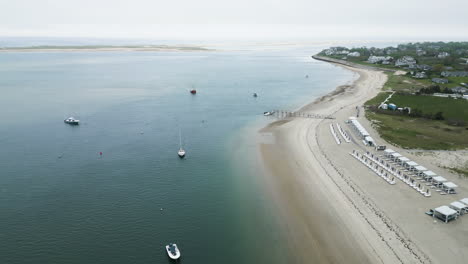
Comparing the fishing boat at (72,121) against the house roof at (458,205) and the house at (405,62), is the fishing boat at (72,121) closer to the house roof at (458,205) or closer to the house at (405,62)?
the house roof at (458,205)

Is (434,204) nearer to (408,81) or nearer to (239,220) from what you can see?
(239,220)

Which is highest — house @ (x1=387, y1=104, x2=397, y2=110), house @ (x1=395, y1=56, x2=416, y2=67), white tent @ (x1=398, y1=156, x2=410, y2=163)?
house @ (x1=395, y1=56, x2=416, y2=67)

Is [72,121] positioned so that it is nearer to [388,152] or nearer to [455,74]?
[388,152]

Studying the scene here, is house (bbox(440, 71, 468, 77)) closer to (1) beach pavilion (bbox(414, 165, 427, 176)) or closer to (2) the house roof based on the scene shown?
(1) beach pavilion (bbox(414, 165, 427, 176))

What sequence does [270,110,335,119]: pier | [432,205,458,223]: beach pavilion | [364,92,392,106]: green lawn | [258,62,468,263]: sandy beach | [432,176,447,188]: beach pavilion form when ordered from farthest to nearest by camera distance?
[364,92,392,106]: green lawn → [270,110,335,119]: pier → [432,176,447,188]: beach pavilion → [432,205,458,223]: beach pavilion → [258,62,468,263]: sandy beach

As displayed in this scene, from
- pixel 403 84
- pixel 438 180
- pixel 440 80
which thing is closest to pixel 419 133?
pixel 438 180

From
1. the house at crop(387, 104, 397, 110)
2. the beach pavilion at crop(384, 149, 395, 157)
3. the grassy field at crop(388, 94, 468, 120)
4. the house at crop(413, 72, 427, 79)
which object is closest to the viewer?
the beach pavilion at crop(384, 149, 395, 157)

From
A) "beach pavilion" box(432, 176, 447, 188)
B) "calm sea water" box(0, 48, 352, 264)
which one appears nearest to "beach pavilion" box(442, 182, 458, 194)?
"beach pavilion" box(432, 176, 447, 188)
